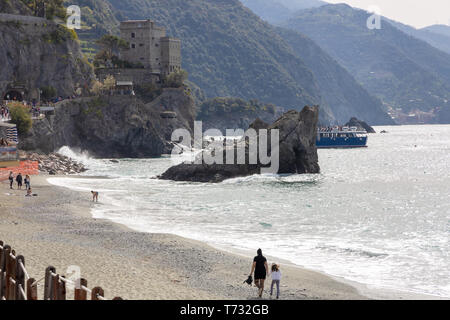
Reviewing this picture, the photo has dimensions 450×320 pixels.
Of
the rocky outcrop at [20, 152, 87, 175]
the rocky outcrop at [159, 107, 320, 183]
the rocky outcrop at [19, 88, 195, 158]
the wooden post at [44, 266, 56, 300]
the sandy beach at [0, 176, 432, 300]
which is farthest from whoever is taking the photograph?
the rocky outcrop at [19, 88, 195, 158]

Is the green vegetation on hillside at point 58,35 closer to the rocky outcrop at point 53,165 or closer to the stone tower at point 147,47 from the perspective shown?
the stone tower at point 147,47

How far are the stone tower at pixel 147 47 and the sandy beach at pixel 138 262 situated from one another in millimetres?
113158

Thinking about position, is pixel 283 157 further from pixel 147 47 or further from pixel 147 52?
pixel 147 47

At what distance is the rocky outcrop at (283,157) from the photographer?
65750 mm

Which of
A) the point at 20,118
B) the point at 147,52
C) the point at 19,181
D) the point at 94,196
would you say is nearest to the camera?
the point at 94,196

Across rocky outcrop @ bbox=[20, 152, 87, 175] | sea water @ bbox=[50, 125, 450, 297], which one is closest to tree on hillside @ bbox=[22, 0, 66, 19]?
rocky outcrop @ bbox=[20, 152, 87, 175]

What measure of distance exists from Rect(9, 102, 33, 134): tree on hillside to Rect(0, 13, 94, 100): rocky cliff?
1893 cm

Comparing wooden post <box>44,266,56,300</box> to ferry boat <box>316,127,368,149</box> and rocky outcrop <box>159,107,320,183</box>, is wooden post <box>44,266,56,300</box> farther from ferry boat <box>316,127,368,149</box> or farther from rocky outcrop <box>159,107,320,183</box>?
ferry boat <box>316,127,368,149</box>

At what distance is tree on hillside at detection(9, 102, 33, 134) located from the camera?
8131 centimetres

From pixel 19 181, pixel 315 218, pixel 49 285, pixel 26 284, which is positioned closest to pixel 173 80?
pixel 19 181

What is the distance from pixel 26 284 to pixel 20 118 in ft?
245

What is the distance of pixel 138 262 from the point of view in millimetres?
24141
